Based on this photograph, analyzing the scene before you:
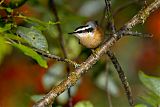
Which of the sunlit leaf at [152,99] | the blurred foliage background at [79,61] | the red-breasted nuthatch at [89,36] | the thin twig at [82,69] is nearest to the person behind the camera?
the thin twig at [82,69]

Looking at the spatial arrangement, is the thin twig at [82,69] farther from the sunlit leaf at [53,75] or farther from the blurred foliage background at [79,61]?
the sunlit leaf at [53,75]

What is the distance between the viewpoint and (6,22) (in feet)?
4.43

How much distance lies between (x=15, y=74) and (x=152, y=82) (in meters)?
1.66

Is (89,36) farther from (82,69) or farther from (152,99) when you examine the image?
(152,99)

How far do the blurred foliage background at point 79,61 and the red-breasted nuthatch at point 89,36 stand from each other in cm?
55

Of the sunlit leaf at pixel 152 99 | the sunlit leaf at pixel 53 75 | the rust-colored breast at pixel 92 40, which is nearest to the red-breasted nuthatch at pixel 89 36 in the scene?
the rust-colored breast at pixel 92 40

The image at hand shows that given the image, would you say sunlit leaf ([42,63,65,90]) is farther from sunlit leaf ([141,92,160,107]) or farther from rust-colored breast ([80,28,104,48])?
rust-colored breast ([80,28,104,48])

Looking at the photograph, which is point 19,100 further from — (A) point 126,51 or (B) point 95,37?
(B) point 95,37

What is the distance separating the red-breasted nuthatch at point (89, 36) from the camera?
1379mm

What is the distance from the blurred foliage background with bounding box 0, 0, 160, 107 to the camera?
82.3 inches

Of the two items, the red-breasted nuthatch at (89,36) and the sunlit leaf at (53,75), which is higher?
the red-breasted nuthatch at (89,36)

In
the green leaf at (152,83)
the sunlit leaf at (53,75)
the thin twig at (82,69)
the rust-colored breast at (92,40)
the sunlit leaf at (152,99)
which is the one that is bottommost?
the sunlit leaf at (152,99)

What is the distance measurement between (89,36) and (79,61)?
0.70m

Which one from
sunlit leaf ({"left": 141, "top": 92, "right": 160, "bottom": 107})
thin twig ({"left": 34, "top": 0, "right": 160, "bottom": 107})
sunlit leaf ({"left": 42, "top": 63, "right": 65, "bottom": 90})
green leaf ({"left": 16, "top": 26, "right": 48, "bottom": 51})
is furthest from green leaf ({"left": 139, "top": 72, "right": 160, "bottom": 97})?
sunlit leaf ({"left": 42, "top": 63, "right": 65, "bottom": 90})
